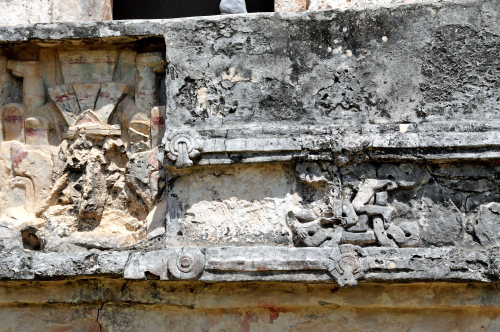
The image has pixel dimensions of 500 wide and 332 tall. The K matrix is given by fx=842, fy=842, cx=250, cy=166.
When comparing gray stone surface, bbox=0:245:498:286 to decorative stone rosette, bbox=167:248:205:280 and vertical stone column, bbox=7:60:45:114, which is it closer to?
decorative stone rosette, bbox=167:248:205:280

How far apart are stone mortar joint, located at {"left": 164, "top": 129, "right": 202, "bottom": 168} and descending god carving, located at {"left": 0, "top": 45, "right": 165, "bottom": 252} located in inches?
10.7

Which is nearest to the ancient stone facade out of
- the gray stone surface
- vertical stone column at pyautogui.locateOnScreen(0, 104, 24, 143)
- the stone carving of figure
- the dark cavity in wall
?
the gray stone surface

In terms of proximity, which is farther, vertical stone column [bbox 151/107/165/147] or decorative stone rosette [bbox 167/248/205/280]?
vertical stone column [bbox 151/107/165/147]

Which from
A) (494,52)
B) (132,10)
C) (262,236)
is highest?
(132,10)

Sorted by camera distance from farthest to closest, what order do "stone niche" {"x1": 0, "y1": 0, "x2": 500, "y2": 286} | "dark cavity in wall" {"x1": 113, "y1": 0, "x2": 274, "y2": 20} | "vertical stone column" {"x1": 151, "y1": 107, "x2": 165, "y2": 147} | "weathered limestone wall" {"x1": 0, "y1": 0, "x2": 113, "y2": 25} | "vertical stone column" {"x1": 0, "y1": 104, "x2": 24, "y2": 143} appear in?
"dark cavity in wall" {"x1": 113, "y1": 0, "x2": 274, "y2": 20} < "weathered limestone wall" {"x1": 0, "y1": 0, "x2": 113, "y2": 25} < "vertical stone column" {"x1": 0, "y1": 104, "x2": 24, "y2": 143} < "vertical stone column" {"x1": 151, "y1": 107, "x2": 165, "y2": 147} < "stone niche" {"x1": 0, "y1": 0, "x2": 500, "y2": 286}

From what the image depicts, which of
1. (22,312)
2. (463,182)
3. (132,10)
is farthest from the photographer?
(132,10)

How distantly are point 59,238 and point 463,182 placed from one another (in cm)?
230

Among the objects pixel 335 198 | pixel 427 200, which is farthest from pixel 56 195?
pixel 427 200

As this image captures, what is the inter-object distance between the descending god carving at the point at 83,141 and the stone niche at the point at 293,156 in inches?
0.6

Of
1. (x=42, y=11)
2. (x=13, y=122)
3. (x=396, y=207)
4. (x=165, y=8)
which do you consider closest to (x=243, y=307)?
(x=396, y=207)

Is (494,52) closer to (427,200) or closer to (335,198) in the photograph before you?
(427,200)

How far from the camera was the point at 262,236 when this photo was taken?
4.65m

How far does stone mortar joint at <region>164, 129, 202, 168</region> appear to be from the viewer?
15.2 feet

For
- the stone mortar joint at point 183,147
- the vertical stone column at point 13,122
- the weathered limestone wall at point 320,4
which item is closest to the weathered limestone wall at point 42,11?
the vertical stone column at point 13,122
